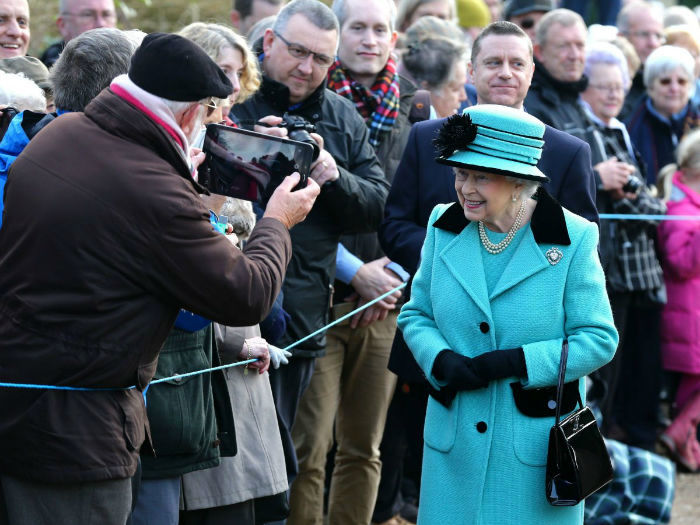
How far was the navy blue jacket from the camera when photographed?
4.41m

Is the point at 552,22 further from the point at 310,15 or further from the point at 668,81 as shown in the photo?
the point at 310,15

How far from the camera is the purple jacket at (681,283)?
23.4 ft

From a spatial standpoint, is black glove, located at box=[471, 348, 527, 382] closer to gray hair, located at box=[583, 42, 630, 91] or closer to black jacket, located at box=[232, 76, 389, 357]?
black jacket, located at box=[232, 76, 389, 357]

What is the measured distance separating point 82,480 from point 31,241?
0.65 metres

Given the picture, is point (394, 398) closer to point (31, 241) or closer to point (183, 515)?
point (183, 515)

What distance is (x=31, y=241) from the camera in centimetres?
296

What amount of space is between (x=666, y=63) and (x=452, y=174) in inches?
166

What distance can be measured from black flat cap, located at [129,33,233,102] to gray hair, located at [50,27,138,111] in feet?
1.71

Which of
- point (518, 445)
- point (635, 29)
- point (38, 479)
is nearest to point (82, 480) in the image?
point (38, 479)

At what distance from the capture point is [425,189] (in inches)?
183

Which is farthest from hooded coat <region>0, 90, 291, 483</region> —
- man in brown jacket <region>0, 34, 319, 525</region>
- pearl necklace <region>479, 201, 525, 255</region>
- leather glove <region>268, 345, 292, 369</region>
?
leather glove <region>268, 345, 292, 369</region>

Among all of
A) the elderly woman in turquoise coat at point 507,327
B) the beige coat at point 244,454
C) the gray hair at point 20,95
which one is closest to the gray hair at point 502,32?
the elderly woman in turquoise coat at point 507,327

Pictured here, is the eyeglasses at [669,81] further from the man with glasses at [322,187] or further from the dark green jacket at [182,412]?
the dark green jacket at [182,412]

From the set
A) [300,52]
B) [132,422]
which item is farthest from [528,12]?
[132,422]
